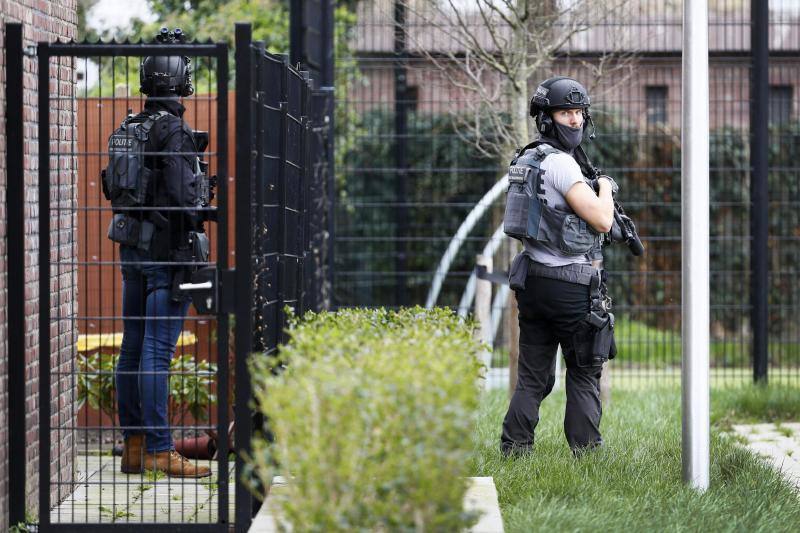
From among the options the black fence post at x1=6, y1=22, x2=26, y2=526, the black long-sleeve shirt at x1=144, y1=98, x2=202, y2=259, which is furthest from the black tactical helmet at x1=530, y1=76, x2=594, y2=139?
the black fence post at x1=6, y1=22, x2=26, y2=526

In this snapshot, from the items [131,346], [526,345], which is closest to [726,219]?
[526,345]

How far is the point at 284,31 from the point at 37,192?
8.31 m

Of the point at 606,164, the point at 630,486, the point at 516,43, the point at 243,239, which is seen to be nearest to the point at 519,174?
the point at 630,486

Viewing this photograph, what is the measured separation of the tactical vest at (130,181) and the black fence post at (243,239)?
0.82 metres

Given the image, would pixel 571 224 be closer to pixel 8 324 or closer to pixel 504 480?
pixel 504 480

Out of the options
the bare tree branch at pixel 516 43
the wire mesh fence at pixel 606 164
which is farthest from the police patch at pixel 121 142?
the wire mesh fence at pixel 606 164

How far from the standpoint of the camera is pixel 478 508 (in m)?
4.23

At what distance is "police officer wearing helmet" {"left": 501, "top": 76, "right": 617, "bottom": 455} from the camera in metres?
5.56

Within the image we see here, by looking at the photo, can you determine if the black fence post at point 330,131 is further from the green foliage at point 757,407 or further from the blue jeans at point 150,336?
the blue jeans at point 150,336

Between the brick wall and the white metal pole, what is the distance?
2.53 meters

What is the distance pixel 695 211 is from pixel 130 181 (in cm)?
238

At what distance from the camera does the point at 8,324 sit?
468 centimetres

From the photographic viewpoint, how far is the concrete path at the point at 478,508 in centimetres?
408

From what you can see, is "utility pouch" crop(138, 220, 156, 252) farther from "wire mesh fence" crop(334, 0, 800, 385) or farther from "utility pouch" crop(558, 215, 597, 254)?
"wire mesh fence" crop(334, 0, 800, 385)
